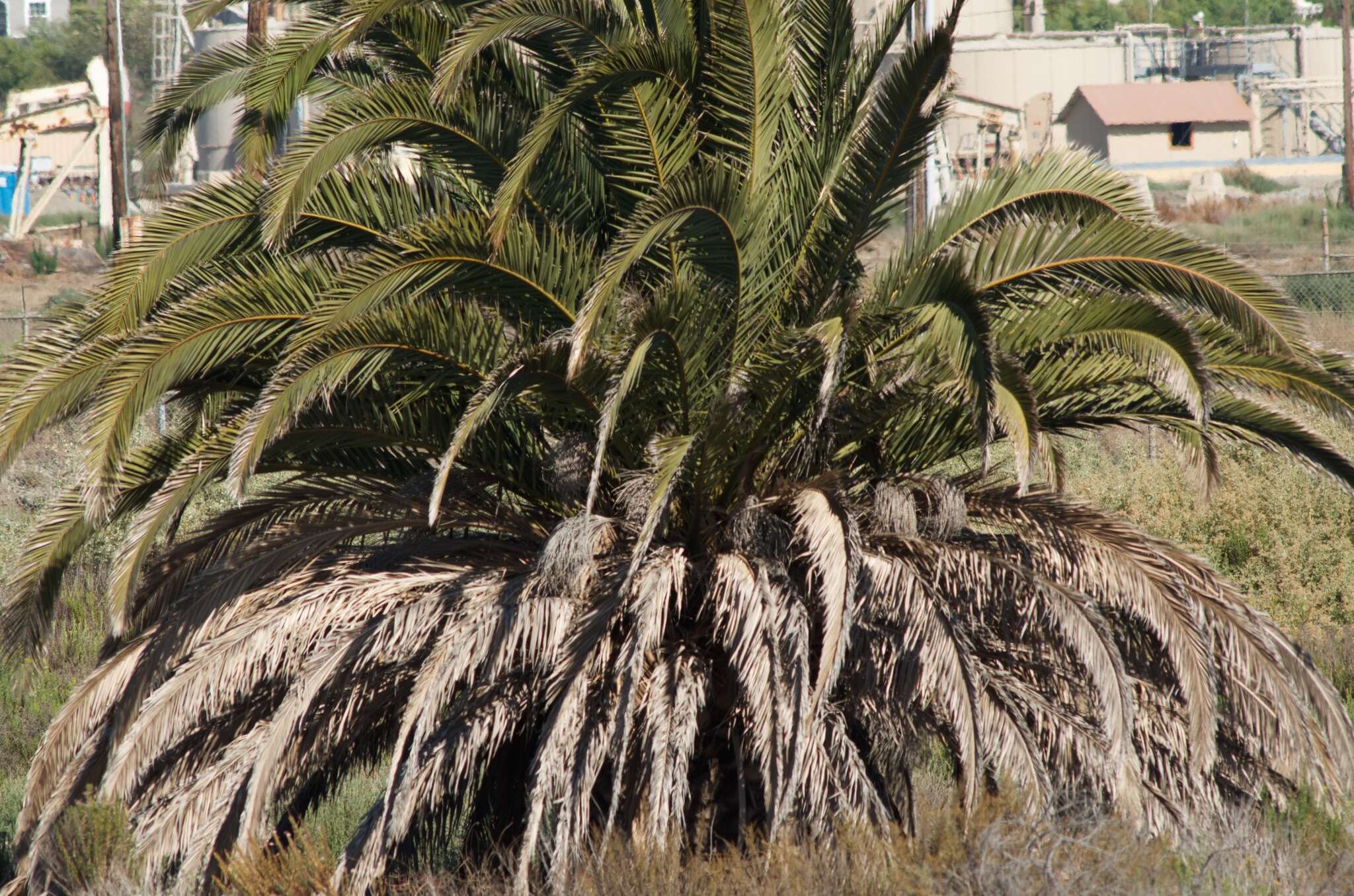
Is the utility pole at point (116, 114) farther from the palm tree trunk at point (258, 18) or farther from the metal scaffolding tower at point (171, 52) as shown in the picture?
the metal scaffolding tower at point (171, 52)

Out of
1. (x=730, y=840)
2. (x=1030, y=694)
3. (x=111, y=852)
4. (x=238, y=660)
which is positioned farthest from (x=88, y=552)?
(x=1030, y=694)

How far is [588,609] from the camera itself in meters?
6.00

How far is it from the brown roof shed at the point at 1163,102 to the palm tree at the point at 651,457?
50957 millimetres

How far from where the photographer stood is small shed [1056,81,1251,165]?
2128 inches

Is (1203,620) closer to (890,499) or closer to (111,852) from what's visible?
(890,499)

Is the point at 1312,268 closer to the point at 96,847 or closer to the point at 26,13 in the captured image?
the point at 96,847

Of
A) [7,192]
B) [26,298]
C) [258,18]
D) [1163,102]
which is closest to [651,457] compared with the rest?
[258,18]

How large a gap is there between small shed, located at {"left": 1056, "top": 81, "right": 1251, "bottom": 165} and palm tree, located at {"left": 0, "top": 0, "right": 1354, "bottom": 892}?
49888 millimetres

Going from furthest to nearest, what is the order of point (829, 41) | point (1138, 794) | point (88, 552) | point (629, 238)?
point (88, 552)
point (829, 41)
point (1138, 794)
point (629, 238)

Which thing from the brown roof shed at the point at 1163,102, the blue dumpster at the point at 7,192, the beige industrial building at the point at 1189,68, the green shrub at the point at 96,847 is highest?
the beige industrial building at the point at 1189,68

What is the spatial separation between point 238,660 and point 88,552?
9474 millimetres

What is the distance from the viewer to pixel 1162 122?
177 feet

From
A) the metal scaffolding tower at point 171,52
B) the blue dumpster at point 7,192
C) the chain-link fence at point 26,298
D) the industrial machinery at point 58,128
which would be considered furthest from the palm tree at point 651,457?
the blue dumpster at point 7,192

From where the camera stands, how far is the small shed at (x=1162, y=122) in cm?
5406
